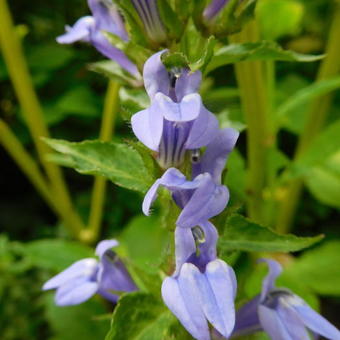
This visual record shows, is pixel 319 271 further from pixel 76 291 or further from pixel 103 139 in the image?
Result: pixel 76 291

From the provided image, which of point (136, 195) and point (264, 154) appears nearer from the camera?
point (264, 154)

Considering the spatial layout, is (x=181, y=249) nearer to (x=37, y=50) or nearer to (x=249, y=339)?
(x=249, y=339)

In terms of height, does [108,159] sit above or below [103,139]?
above

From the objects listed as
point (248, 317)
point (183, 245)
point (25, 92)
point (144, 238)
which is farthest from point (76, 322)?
point (183, 245)

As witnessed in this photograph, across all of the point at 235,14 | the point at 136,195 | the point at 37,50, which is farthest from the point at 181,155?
the point at 37,50

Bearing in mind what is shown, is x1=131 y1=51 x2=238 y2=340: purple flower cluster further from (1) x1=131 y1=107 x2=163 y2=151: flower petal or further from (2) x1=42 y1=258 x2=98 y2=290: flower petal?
(2) x1=42 y1=258 x2=98 y2=290: flower petal

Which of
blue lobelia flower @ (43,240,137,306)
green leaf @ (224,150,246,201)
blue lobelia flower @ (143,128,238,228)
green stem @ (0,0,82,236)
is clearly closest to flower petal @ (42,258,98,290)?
blue lobelia flower @ (43,240,137,306)
